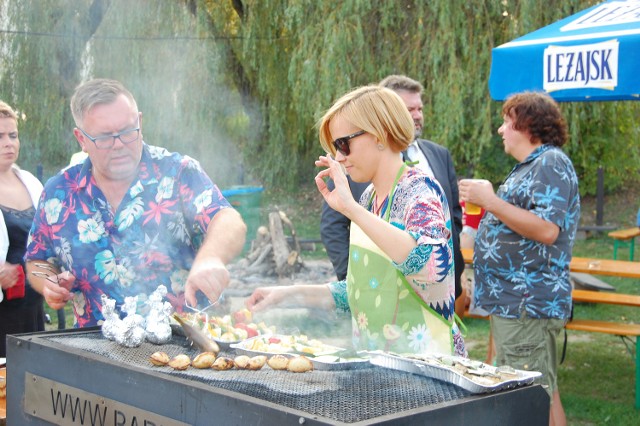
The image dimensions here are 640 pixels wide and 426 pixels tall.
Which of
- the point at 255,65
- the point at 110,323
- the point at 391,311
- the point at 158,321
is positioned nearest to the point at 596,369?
the point at 391,311

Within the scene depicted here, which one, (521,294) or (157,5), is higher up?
(157,5)

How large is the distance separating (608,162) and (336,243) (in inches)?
476

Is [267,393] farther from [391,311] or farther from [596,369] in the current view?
[596,369]

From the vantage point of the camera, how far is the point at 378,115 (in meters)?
2.32

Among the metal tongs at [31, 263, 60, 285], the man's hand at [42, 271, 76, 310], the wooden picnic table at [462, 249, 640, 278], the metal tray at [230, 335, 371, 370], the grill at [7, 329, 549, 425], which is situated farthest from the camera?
the wooden picnic table at [462, 249, 640, 278]

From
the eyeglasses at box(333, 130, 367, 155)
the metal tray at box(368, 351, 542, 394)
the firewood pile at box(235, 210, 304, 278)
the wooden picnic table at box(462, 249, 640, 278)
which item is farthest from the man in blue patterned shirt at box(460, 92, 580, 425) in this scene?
the firewood pile at box(235, 210, 304, 278)

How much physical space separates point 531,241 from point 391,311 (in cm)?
148

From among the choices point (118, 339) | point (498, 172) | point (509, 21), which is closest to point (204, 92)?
point (509, 21)

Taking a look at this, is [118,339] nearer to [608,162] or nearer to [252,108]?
[252,108]

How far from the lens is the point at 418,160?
3.79 m

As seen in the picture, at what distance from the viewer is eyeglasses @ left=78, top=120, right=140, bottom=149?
270cm

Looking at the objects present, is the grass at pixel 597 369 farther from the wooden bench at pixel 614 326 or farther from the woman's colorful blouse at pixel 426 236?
the woman's colorful blouse at pixel 426 236

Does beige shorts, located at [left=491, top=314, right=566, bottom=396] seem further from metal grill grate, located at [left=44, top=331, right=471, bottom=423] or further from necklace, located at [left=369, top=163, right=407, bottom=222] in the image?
metal grill grate, located at [left=44, top=331, right=471, bottom=423]

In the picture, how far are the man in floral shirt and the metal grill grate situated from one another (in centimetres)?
62
